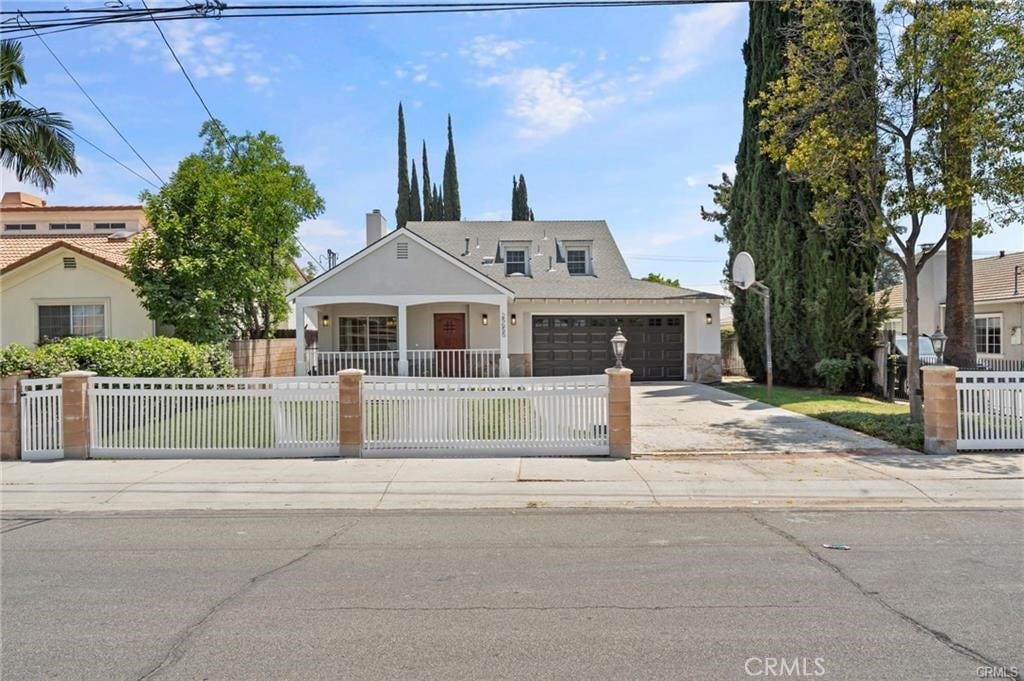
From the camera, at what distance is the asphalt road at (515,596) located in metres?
3.45

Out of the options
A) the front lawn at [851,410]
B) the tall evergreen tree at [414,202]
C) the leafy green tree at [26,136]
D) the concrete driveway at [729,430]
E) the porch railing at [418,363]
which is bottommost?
the concrete driveway at [729,430]

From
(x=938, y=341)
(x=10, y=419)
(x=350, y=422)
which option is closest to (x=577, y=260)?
(x=938, y=341)

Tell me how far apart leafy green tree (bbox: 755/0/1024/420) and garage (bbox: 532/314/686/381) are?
29.7ft

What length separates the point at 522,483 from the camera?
7.78 meters

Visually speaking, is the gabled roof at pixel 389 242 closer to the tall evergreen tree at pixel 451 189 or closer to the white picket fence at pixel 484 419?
the white picket fence at pixel 484 419

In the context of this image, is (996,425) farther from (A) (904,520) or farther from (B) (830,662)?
(B) (830,662)

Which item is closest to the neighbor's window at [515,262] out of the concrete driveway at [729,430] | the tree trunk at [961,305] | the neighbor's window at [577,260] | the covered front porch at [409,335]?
the neighbor's window at [577,260]

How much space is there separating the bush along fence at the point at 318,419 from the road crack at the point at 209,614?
11.1 feet

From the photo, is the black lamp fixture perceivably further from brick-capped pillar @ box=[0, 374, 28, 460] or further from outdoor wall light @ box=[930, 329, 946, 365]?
brick-capped pillar @ box=[0, 374, 28, 460]

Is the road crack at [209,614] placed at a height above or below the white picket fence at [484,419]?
below

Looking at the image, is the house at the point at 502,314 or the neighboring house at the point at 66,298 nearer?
the neighboring house at the point at 66,298

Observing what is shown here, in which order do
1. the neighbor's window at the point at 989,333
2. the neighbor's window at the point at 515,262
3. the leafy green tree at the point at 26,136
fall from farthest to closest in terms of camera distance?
the neighbor's window at the point at 515,262, the neighbor's window at the point at 989,333, the leafy green tree at the point at 26,136

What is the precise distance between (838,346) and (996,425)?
769cm

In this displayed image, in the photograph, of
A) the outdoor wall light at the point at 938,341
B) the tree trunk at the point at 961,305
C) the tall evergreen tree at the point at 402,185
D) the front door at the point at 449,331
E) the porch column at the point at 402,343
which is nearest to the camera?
the outdoor wall light at the point at 938,341
